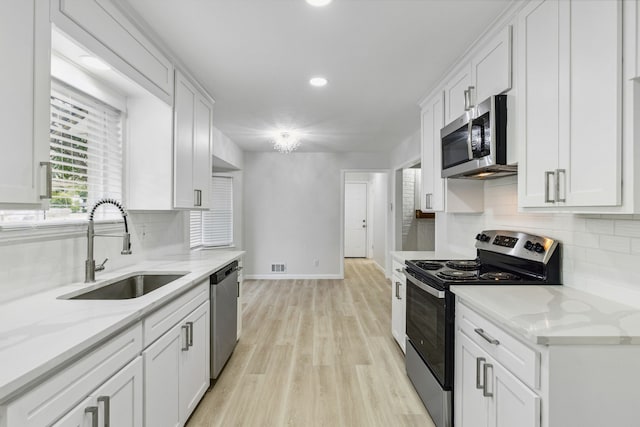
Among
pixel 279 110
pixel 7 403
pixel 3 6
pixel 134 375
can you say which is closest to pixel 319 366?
pixel 134 375

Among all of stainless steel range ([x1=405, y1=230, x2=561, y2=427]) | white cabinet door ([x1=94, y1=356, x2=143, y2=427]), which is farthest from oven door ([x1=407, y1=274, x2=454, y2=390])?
white cabinet door ([x1=94, y1=356, x2=143, y2=427])

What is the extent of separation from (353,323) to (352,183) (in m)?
5.79

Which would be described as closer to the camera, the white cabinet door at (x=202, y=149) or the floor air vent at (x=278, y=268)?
the white cabinet door at (x=202, y=149)

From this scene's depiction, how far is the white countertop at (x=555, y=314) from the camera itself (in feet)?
3.76

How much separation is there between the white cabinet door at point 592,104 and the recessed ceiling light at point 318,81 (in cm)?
175

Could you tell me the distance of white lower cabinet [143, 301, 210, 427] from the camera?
1589 millimetres

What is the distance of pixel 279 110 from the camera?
3744mm

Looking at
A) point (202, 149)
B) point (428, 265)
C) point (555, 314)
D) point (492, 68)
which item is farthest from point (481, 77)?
point (202, 149)

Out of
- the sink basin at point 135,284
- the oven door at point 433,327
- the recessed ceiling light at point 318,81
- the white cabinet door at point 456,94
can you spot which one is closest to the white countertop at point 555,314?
the oven door at point 433,327

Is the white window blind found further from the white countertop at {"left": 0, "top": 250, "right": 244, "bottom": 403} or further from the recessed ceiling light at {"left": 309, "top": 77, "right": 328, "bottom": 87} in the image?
the recessed ceiling light at {"left": 309, "top": 77, "right": 328, "bottom": 87}

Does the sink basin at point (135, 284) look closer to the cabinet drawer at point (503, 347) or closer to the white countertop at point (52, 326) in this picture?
the white countertop at point (52, 326)

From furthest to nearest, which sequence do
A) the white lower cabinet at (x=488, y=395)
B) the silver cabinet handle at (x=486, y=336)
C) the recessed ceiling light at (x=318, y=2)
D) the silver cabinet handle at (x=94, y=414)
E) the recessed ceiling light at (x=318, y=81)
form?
1. the recessed ceiling light at (x=318, y=81)
2. the recessed ceiling light at (x=318, y=2)
3. the silver cabinet handle at (x=486, y=336)
4. the white lower cabinet at (x=488, y=395)
5. the silver cabinet handle at (x=94, y=414)

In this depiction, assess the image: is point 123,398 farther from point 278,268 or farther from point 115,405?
point 278,268

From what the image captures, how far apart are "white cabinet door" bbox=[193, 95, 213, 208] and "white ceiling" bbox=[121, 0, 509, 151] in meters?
0.20
